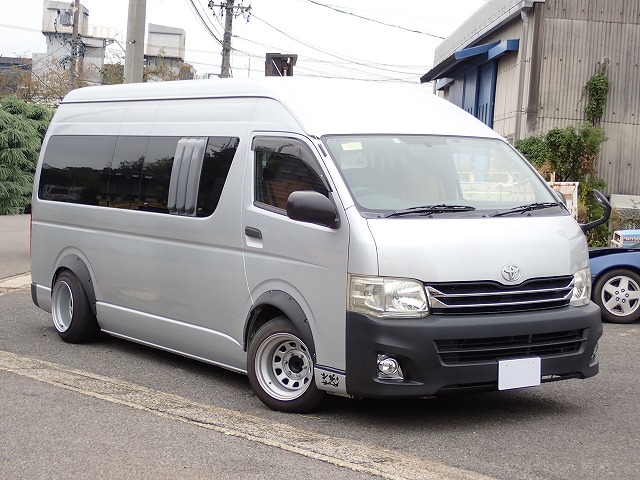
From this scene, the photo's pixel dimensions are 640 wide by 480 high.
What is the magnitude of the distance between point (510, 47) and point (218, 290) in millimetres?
17972

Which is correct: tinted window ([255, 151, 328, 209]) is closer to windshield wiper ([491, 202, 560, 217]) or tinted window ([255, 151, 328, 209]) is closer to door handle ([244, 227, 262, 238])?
door handle ([244, 227, 262, 238])

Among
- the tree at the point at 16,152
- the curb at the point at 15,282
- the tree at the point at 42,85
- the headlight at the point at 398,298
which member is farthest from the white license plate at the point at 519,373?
the tree at the point at 42,85

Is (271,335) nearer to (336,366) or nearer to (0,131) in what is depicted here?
(336,366)

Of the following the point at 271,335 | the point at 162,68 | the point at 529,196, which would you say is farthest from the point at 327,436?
the point at 162,68

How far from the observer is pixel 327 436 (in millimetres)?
6199

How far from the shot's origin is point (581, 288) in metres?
6.74

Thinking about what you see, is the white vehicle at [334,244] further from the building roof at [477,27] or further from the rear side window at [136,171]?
the building roof at [477,27]

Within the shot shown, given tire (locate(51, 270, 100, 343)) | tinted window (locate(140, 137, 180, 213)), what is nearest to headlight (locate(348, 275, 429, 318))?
tinted window (locate(140, 137, 180, 213))

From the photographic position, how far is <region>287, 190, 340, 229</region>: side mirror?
20.9 feet

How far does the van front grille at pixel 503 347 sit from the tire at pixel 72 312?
4.29 meters

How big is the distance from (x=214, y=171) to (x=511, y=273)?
101 inches

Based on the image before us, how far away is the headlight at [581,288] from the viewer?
6676 millimetres

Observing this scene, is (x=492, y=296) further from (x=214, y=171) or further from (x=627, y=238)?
(x=627, y=238)

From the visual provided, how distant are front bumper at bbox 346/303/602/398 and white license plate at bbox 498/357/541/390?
4 cm
